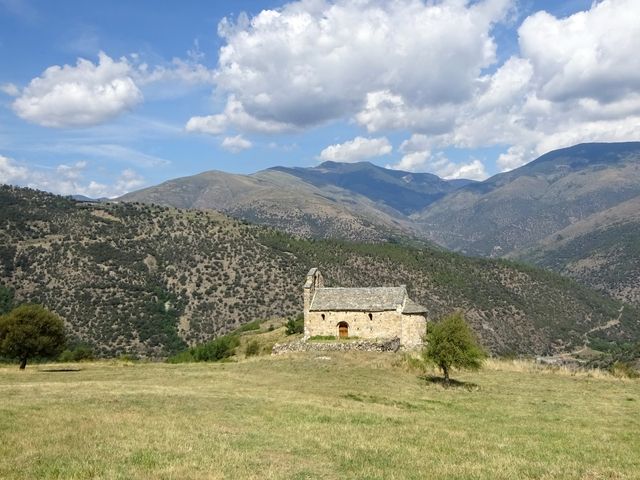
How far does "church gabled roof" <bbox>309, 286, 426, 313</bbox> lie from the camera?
157 ft

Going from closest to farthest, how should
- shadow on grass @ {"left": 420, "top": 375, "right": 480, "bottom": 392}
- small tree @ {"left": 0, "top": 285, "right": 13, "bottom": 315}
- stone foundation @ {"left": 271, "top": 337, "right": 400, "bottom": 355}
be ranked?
shadow on grass @ {"left": 420, "top": 375, "right": 480, "bottom": 392}, stone foundation @ {"left": 271, "top": 337, "right": 400, "bottom": 355}, small tree @ {"left": 0, "top": 285, "right": 13, "bottom": 315}

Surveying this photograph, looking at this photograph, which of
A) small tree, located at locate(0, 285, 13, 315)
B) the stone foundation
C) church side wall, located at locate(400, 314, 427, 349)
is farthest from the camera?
small tree, located at locate(0, 285, 13, 315)

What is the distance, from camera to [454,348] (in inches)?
1227

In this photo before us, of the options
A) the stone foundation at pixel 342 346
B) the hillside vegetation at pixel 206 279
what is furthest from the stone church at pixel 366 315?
the hillside vegetation at pixel 206 279

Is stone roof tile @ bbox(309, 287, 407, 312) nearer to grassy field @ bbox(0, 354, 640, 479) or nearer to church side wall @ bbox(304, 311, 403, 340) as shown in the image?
church side wall @ bbox(304, 311, 403, 340)

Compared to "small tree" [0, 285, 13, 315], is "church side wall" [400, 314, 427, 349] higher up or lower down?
lower down

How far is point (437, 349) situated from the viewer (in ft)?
104

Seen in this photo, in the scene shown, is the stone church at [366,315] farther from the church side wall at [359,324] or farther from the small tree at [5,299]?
the small tree at [5,299]

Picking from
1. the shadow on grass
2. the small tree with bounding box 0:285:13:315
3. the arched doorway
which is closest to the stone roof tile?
the arched doorway

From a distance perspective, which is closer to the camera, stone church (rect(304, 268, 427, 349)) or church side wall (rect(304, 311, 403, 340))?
stone church (rect(304, 268, 427, 349))

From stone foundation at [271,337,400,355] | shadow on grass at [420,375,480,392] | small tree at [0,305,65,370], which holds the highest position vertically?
small tree at [0,305,65,370]

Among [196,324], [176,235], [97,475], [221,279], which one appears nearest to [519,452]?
[97,475]

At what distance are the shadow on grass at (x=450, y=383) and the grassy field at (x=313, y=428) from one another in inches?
21.7

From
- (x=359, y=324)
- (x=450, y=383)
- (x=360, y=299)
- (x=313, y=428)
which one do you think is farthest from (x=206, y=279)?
(x=313, y=428)
